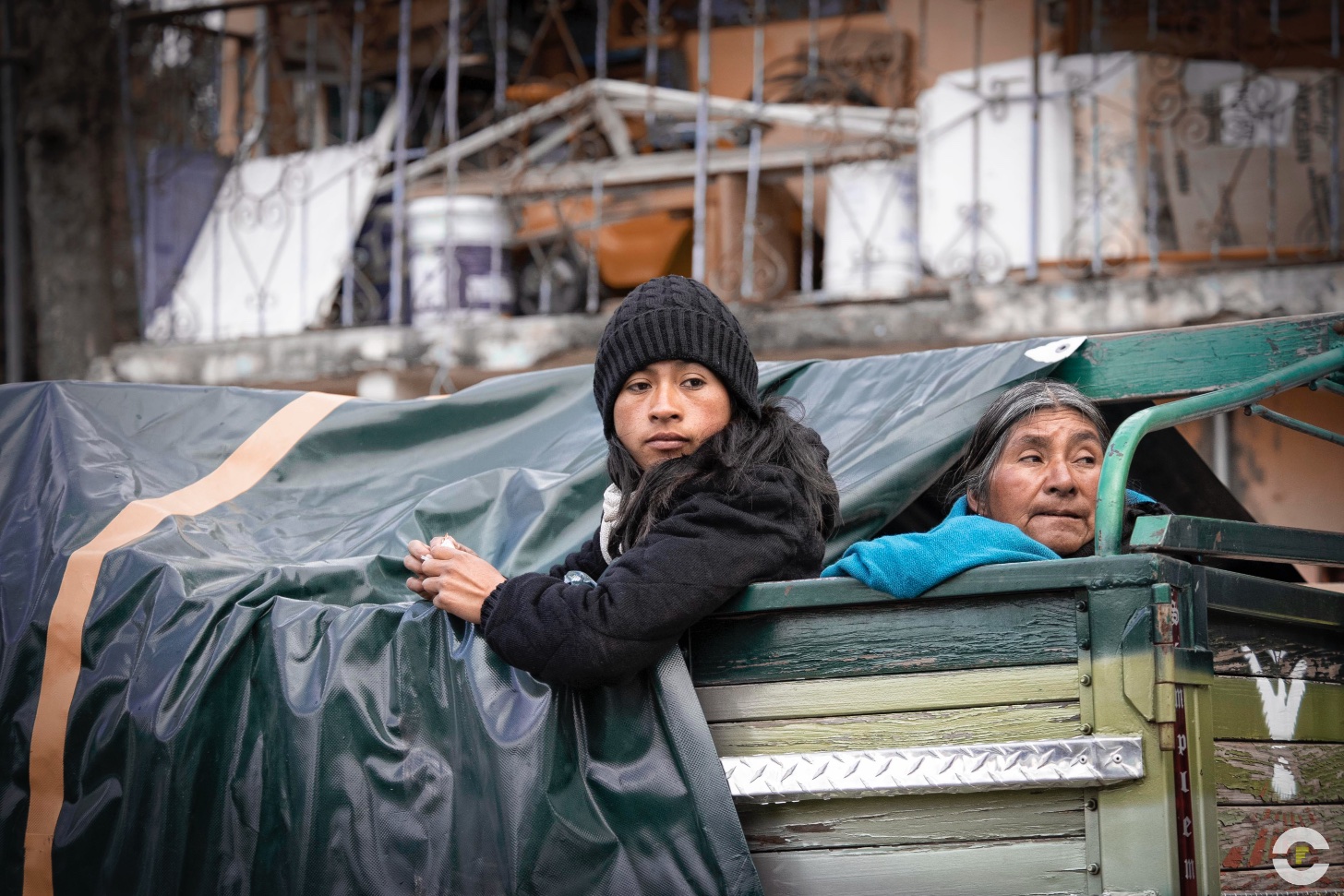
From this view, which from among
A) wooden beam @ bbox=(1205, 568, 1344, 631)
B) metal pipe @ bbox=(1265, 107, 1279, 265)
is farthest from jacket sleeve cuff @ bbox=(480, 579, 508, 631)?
metal pipe @ bbox=(1265, 107, 1279, 265)

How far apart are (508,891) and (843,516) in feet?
3.35

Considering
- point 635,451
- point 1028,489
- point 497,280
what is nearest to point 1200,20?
point 497,280

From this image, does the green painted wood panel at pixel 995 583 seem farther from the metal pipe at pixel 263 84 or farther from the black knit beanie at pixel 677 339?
the metal pipe at pixel 263 84

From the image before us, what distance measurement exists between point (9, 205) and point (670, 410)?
15.7 feet

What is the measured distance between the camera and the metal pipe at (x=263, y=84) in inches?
244

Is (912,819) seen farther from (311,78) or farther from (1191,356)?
(311,78)

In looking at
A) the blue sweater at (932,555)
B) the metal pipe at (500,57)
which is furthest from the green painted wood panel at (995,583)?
the metal pipe at (500,57)

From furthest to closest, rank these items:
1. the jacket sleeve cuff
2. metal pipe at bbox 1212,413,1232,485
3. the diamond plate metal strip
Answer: metal pipe at bbox 1212,413,1232,485
the jacket sleeve cuff
the diamond plate metal strip

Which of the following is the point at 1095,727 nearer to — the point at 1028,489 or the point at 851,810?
the point at 851,810

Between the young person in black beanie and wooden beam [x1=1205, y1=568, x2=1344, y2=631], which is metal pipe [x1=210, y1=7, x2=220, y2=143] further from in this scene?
wooden beam [x1=1205, y1=568, x2=1344, y2=631]

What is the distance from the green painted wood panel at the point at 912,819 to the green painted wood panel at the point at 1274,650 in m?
0.39

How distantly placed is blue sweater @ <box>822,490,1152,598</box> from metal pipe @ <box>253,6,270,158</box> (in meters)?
4.40

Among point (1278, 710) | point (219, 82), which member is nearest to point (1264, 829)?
point (1278, 710)

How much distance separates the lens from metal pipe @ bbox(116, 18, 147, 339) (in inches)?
243
